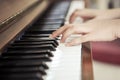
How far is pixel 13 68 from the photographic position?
0.69 metres

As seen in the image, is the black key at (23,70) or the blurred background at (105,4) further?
the blurred background at (105,4)

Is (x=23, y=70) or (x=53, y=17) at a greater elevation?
(x=53, y=17)

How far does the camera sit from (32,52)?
814mm

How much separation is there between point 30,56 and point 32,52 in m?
0.03

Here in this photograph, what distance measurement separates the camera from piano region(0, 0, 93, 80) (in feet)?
2.19

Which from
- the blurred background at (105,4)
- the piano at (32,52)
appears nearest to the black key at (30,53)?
the piano at (32,52)

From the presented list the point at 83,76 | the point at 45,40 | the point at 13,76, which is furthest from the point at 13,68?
the point at 45,40

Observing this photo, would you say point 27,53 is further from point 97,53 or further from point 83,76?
point 97,53

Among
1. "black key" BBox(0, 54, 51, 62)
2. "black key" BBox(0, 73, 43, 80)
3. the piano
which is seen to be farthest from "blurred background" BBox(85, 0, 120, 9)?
"black key" BBox(0, 73, 43, 80)

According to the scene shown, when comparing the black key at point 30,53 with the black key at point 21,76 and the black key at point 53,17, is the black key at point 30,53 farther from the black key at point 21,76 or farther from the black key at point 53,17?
the black key at point 53,17

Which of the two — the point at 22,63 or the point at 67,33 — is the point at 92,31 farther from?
the point at 22,63

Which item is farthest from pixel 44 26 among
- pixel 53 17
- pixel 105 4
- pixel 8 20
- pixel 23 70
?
pixel 105 4

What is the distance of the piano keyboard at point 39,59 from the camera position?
0.66 m

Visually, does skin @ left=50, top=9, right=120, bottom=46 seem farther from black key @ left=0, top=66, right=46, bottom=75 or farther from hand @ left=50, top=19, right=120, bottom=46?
black key @ left=0, top=66, right=46, bottom=75
